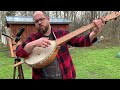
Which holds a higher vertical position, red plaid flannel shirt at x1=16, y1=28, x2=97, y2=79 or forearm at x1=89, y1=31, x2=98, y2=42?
forearm at x1=89, y1=31, x2=98, y2=42

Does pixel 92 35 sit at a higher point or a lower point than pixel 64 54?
higher

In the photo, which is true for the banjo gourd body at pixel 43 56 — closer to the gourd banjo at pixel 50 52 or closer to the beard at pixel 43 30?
the gourd banjo at pixel 50 52

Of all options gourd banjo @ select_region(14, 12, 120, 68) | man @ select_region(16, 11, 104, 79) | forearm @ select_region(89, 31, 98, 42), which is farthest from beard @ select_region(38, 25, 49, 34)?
forearm @ select_region(89, 31, 98, 42)

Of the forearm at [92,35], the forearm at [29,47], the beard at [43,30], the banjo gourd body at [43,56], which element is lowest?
the banjo gourd body at [43,56]

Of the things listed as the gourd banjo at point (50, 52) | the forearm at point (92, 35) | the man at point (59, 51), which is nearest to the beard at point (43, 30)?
the man at point (59, 51)

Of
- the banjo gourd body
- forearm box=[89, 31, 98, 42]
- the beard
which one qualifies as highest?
the beard

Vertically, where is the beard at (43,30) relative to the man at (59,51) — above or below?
above

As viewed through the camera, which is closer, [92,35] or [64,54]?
[92,35]

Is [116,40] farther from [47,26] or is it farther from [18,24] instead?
[47,26]

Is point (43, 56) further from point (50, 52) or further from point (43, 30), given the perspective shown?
point (43, 30)

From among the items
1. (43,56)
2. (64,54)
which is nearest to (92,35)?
(64,54)

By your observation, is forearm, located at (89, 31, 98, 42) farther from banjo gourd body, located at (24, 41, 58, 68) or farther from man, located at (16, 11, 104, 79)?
banjo gourd body, located at (24, 41, 58, 68)

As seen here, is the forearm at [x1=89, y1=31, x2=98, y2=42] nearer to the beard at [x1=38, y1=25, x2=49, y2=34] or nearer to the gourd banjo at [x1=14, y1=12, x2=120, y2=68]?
the gourd banjo at [x1=14, y1=12, x2=120, y2=68]
